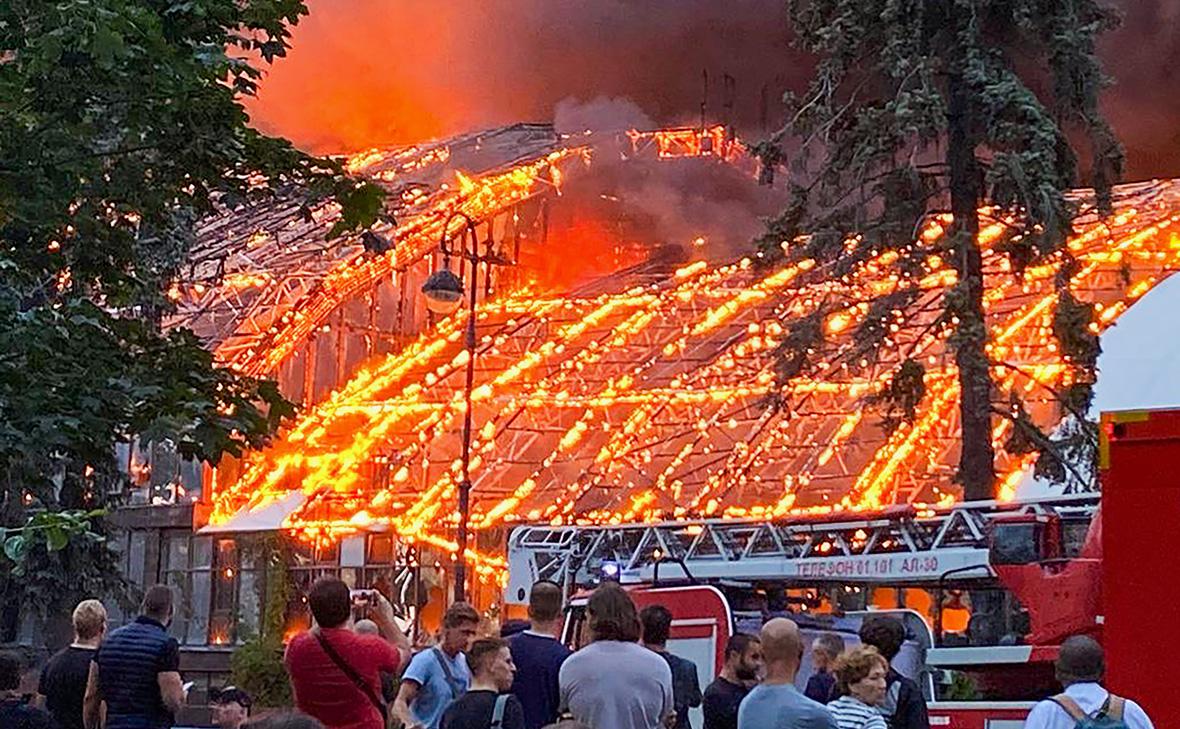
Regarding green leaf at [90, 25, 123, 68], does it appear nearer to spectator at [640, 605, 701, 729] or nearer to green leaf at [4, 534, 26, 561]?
green leaf at [4, 534, 26, 561]

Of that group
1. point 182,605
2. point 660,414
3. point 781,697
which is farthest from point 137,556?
point 781,697

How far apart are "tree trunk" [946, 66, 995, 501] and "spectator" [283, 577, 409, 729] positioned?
10.6 metres

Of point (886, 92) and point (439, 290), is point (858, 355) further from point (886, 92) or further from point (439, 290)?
point (439, 290)

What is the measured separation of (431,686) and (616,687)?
135cm

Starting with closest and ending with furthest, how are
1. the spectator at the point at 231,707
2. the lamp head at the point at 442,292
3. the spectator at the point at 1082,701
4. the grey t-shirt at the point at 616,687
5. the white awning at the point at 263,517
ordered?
the spectator at the point at 1082,701, the grey t-shirt at the point at 616,687, the spectator at the point at 231,707, the lamp head at the point at 442,292, the white awning at the point at 263,517

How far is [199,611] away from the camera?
33.8m

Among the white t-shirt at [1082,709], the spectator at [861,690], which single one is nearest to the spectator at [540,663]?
the spectator at [861,690]

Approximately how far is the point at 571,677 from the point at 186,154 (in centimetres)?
335

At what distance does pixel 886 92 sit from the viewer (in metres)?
18.6

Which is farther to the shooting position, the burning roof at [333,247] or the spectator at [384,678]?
the burning roof at [333,247]

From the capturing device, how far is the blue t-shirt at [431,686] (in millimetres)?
8016

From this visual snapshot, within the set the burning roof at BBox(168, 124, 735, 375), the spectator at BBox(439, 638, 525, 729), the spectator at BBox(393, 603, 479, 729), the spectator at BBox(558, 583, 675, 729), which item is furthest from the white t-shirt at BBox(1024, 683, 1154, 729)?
the burning roof at BBox(168, 124, 735, 375)

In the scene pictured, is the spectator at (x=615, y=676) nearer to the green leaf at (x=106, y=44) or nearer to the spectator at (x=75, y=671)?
the spectator at (x=75, y=671)

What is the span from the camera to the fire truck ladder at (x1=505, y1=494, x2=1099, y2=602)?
41.4 feet
